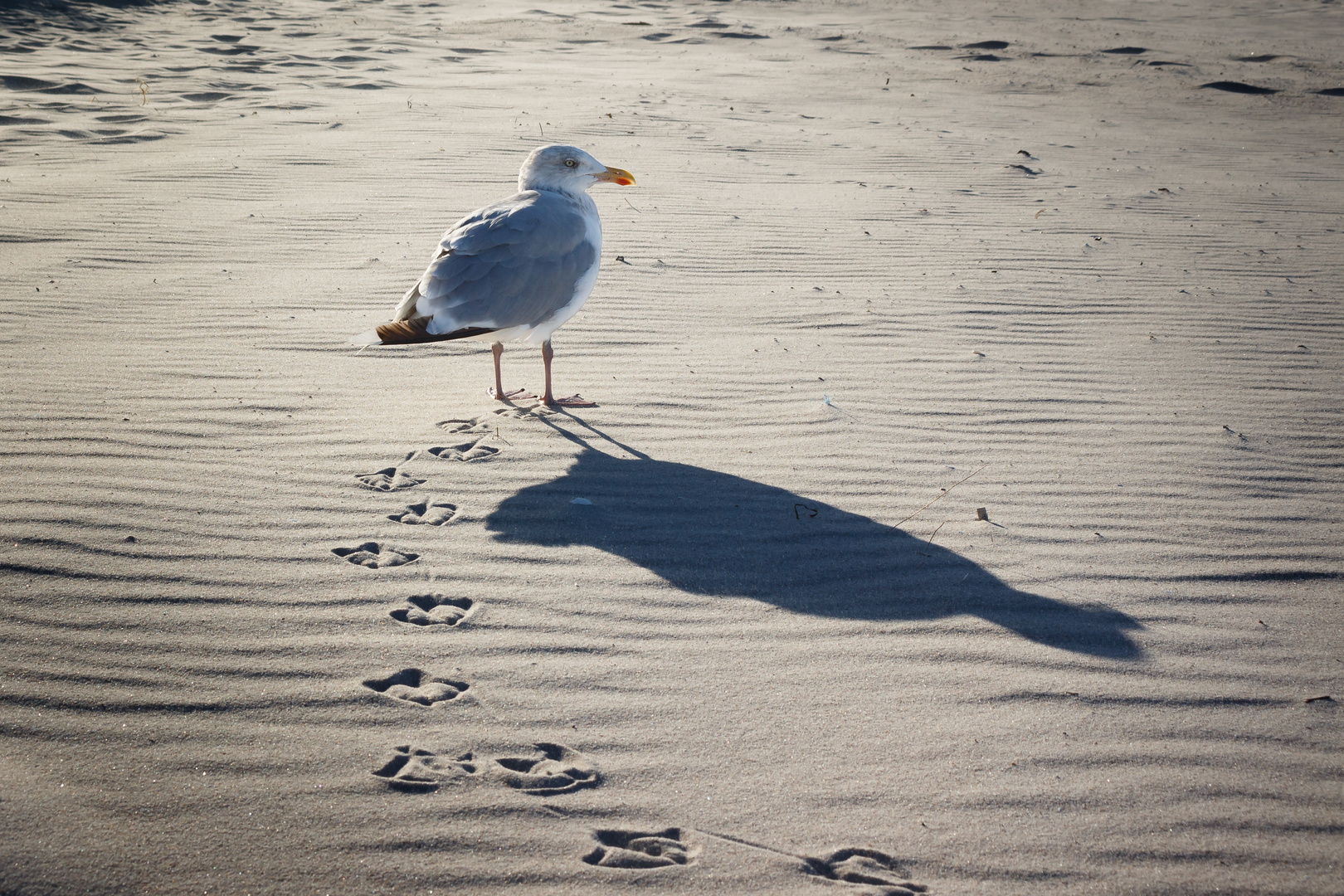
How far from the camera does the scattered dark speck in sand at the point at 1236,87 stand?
12.6 meters

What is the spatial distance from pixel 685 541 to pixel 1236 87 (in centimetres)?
1320

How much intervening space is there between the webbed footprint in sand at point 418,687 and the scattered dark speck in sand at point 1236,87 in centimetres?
1419

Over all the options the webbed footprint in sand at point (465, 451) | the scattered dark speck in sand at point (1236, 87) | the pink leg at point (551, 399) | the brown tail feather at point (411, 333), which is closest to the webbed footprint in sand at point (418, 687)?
the webbed footprint in sand at point (465, 451)

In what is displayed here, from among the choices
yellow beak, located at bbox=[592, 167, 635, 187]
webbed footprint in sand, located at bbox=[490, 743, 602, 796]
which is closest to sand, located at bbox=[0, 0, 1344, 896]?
webbed footprint in sand, located at bbox=[490, 743, 602, 796]

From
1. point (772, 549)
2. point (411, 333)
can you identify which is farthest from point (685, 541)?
point (411, 333)

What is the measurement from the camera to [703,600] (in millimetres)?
3314

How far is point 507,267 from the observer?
4.40m

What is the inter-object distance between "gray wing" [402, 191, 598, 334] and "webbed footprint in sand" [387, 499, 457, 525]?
32.8 inches

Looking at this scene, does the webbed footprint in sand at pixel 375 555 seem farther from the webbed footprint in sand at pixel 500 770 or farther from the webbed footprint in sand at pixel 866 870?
the webbed footprint in sand at pixel 866 870

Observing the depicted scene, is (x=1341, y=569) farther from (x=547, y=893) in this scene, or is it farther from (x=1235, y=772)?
(x=547, y=893)

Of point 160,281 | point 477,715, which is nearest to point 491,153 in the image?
point 160,281

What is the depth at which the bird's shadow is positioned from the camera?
327cm

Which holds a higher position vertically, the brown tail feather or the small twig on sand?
Answer: the brown tail feather

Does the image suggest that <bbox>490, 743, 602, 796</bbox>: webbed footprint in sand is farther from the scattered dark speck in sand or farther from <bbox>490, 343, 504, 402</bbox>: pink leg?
the scattered dark speck in sand
